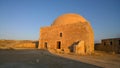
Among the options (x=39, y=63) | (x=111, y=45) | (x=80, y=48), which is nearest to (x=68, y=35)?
(x=80, y=48)

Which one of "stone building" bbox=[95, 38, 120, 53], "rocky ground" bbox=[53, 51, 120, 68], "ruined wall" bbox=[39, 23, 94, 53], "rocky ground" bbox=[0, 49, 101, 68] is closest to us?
"rocky ground" bbox=[0, 49, 101, 68]

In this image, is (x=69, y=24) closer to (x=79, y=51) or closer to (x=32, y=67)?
(x=79, y=51)

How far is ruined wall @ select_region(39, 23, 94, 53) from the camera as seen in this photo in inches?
758

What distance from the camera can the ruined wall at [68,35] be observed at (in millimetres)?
19264

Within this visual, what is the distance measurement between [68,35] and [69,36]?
0.90 feet

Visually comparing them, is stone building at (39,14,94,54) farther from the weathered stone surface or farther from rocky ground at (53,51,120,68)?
rocky ground at (53,51,120,68)

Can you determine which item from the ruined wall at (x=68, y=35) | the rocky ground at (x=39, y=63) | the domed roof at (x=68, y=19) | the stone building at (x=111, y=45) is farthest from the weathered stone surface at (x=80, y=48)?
the stone building at (x=111, y=45)

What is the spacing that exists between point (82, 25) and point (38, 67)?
14.6 m

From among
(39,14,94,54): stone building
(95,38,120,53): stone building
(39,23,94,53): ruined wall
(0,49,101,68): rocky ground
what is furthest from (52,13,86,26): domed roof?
(0,49,101,68): rocky ground

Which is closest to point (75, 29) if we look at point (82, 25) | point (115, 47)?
point (82, 25)

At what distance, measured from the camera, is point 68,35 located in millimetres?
21125

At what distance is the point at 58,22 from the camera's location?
77.2 ft

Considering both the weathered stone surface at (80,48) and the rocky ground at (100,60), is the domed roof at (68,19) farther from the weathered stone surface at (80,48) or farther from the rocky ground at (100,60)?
the rocky ground at (100,60)

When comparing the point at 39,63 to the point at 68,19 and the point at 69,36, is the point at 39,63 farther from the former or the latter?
the point at 68,19
